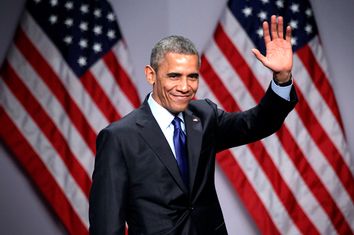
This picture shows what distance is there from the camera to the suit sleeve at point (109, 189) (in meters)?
1.51

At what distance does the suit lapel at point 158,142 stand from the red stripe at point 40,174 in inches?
56.6

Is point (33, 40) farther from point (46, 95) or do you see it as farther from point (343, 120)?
point (343, 120)

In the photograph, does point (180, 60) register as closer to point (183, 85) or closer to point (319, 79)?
point (183, 85)

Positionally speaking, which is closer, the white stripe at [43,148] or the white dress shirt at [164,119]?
the white dress shirt at [164,119]

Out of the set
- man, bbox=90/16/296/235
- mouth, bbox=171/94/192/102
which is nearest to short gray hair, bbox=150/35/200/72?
man, bbox=90/16/296/235

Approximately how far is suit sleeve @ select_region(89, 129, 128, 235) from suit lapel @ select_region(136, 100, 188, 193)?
0.09 meters

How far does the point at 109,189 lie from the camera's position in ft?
4.96

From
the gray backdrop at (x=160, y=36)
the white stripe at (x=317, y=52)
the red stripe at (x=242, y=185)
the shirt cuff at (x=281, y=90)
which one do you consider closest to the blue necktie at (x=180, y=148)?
the shirt cuff at (x=281, y=90)

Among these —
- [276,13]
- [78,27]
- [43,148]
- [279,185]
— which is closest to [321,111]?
[279,185]

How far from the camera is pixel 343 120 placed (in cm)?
304

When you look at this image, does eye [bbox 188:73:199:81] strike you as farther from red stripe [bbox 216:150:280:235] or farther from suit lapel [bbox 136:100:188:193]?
red stripe [bbox 216:150:280:235]

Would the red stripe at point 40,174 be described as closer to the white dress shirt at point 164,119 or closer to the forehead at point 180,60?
the white dress shirt at point 164,119

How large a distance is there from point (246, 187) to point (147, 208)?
4.76 feet

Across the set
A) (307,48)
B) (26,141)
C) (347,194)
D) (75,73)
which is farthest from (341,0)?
(26,141)
